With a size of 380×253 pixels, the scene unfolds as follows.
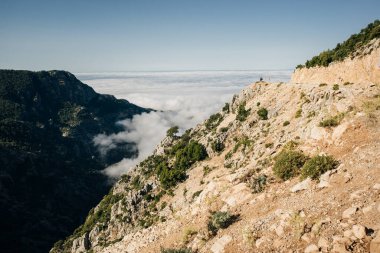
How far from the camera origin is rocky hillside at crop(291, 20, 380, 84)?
35656 millimetres

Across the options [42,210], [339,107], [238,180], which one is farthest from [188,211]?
[42,210]

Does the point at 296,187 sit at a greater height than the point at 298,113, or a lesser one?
lesser

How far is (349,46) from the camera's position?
43.2 metres

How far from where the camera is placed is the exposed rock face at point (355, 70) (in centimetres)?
3484

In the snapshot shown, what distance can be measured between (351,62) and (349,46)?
4.94m

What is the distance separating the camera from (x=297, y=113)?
37.7 metres

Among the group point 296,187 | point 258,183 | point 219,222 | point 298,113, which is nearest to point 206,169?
point 298,113

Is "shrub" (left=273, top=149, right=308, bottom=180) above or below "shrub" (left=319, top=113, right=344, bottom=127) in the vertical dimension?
below

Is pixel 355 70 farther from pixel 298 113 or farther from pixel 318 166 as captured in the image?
pixel 318 166

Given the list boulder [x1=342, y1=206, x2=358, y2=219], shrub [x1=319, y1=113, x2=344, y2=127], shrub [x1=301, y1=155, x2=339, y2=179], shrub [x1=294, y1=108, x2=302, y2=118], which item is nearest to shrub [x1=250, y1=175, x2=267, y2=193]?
shrub [x1=301, y1=155, x2=339, y2=179]

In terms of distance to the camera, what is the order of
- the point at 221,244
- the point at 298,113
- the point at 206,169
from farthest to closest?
the point at 206,169
the point at 298,113
the point at 221,244

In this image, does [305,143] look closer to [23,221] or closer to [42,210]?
[23,221]

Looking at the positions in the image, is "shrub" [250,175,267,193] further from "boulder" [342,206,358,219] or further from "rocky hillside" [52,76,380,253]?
"boulder" [342,206,358,219]

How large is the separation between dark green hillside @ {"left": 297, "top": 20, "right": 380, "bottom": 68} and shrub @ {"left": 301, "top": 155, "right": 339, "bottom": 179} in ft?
88.3
